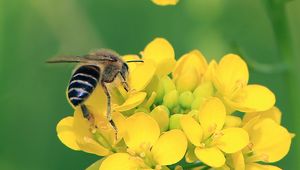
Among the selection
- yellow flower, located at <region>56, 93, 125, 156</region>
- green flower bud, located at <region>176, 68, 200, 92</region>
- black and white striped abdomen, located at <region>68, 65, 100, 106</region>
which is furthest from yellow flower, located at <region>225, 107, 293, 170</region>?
black and white striped abdomen, located at <region>68, 65, 100, 106</region>

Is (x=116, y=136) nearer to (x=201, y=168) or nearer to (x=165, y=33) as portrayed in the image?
(x=201, y=168)

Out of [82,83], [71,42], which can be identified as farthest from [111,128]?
[71,42]

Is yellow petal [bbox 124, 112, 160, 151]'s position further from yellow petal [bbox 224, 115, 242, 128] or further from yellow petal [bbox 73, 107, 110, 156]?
yellow petal [bbox 224, 115, 242, 128]

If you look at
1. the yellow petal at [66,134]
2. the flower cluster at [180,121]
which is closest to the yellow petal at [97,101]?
the flower cluster at [180,121]

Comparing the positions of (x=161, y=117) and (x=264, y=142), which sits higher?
(x=161, y=117)

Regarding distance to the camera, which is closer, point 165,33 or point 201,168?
point 201,168

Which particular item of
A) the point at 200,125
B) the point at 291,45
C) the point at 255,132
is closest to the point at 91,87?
the point at 200,125

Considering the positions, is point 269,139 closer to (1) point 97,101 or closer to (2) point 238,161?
(2) point 238,161

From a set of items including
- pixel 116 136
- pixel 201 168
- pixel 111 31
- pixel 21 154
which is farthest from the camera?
pixel 111 31
